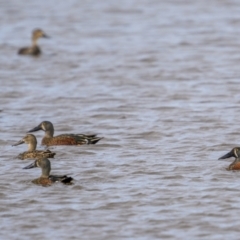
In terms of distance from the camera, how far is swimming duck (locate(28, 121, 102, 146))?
12555 mm

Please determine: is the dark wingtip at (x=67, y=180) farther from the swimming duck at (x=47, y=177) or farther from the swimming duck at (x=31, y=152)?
the swimming duck at (x=31, y=152)

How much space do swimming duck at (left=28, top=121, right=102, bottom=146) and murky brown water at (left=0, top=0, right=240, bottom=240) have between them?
85mm

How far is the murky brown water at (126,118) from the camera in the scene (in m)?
9.62

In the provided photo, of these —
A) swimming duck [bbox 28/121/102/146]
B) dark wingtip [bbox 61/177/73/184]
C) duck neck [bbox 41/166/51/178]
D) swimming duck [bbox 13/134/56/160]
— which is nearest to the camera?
dark wingtip [bbox 61/177/73/184]

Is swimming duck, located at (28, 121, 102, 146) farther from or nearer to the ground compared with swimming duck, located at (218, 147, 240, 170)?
farther from the ground

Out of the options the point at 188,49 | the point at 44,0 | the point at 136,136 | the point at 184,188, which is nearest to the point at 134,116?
the point at 136,136

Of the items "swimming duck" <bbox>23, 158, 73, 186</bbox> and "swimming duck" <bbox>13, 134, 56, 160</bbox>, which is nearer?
"swimming duck" <bbox>23, 158, 73, 186</bbox>

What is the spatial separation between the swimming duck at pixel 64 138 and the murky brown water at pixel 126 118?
85mm

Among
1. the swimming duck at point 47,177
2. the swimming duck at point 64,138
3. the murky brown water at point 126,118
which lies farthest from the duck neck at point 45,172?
the swimming duck at point 64,138

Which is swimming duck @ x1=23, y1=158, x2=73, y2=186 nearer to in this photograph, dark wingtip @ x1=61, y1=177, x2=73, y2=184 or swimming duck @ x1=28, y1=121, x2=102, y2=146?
dark wingtip @ x1=61, y1=177, x2=73, y2=184

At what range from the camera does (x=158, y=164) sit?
11.6m

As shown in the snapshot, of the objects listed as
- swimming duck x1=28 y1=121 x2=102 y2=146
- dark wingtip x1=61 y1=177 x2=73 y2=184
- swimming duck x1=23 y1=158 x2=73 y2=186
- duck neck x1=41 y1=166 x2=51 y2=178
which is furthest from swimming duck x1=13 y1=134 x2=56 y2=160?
dark wingtip x1=61 y1=177 x2=73 y2=184

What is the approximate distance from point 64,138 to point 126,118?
2108mm

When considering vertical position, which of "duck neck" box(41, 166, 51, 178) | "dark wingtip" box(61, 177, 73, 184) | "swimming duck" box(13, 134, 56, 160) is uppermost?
"swimming duck" box(13, 134, 56, 160)
